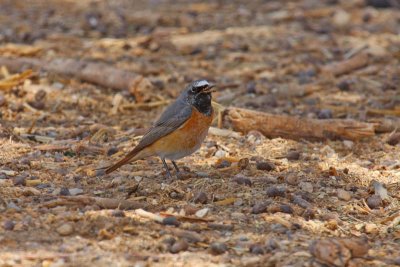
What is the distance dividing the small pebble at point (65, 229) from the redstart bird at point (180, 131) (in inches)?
63.3

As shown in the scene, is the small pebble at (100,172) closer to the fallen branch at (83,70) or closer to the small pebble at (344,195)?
the small pebble at (344,195)

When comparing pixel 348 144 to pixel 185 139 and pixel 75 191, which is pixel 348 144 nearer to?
pixel 185 139

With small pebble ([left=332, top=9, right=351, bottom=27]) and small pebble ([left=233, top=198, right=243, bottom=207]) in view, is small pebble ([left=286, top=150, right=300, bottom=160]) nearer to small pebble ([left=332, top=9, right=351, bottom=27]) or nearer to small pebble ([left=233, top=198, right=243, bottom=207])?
small pebble ([left=233, top=198, right=243, bottom=207])

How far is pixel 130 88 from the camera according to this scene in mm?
10070

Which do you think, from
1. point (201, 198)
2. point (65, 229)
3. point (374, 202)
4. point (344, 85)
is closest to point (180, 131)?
point (201, 198)

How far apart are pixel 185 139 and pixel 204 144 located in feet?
3.73

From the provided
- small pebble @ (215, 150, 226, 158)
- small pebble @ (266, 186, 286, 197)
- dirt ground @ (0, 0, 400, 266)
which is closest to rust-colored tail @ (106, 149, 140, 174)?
dirt ground @ (0, 0, 400, 266)

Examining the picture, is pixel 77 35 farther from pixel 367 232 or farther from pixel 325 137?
pixel 367 232

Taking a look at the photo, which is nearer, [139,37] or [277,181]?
[277,181]

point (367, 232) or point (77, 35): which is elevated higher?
point (77, 35)

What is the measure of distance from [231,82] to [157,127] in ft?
11.4

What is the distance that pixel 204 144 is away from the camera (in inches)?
331

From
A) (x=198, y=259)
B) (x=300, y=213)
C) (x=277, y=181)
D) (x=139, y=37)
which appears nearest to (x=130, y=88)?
(x=139, y=37)

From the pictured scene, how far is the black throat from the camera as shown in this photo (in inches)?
291
